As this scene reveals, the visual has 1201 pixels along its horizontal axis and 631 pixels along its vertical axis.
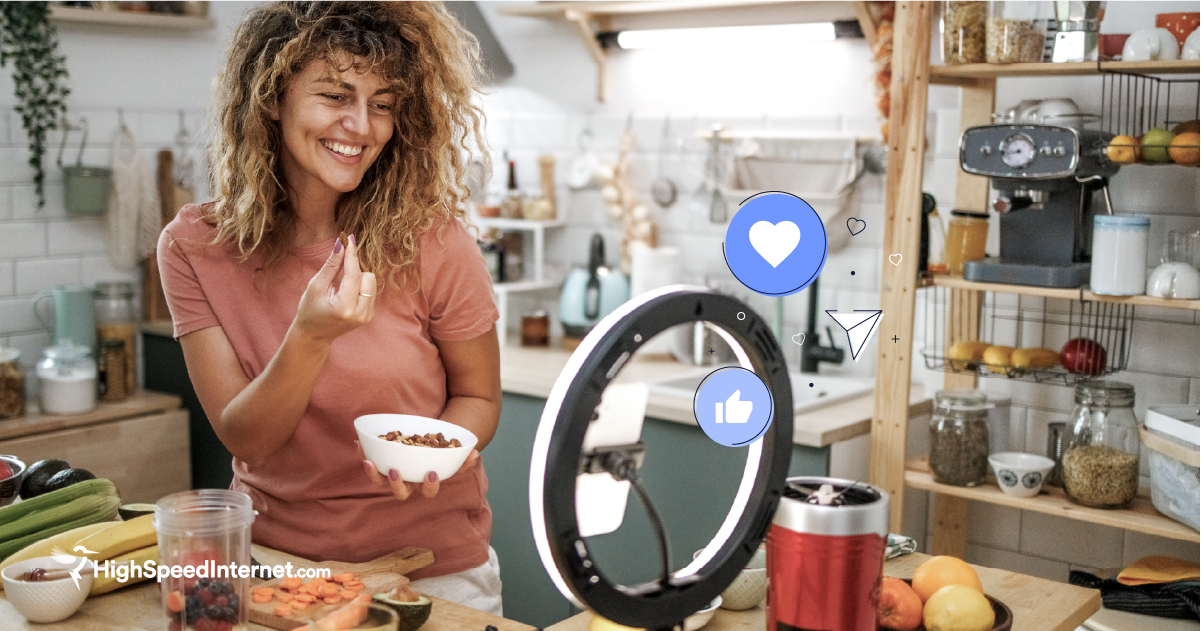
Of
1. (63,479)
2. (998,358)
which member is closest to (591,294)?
(998,358)

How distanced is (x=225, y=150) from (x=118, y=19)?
84.7 inches

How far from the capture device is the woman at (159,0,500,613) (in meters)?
1.49

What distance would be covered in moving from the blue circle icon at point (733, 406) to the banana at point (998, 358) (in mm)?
1709

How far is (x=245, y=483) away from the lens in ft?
5.43

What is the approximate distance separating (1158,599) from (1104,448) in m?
0.32

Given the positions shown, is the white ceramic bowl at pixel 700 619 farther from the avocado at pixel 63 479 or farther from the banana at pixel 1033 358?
the banana at pixel 1033 358

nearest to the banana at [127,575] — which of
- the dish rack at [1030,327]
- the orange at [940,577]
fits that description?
the orange at [940,577]

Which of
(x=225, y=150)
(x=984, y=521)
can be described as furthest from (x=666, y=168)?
(x=225, y=150)

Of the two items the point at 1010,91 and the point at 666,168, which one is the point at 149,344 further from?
the point at 1010,91

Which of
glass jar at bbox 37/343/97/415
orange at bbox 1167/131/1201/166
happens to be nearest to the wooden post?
orange at bbox 1167/131/1201/166

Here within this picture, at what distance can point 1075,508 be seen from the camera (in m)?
2.25

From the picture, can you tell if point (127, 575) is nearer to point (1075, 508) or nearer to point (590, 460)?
point (590, 460)

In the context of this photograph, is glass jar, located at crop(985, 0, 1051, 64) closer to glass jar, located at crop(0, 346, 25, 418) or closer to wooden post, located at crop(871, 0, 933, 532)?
wooden post, located at crop(871, 0, 933, 532)

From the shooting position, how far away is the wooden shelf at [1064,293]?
2.07 m
